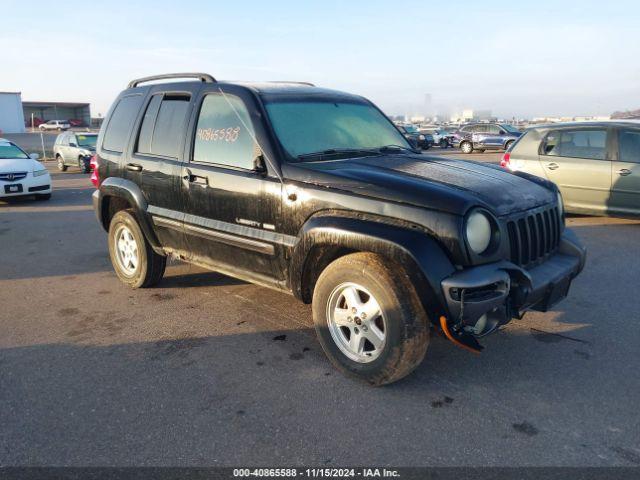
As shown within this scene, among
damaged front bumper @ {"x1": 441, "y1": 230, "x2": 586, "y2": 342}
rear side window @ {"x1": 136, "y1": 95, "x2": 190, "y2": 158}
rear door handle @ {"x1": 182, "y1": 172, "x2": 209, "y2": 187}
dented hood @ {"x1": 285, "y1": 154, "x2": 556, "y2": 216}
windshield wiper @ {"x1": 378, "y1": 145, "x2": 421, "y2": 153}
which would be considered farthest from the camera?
rear side window @ {"x1": 136, "y1": 95, "x2": 190, "y2": 158}

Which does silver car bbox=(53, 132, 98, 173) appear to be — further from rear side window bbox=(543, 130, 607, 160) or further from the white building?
the white building

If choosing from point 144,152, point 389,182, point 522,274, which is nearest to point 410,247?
point 389,182

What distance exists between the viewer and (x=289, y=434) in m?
2.95

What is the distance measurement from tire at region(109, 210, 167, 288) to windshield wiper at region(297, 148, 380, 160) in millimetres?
2196

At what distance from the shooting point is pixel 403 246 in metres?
3.10

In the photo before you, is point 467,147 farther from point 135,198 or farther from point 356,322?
point 356,322

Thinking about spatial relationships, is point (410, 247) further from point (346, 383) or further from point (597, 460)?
point (597, 460)

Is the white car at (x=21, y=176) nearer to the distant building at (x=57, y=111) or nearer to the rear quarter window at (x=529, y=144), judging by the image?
the rear quarter window at (x=529, y=144)

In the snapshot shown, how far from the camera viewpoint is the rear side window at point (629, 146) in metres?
7.97

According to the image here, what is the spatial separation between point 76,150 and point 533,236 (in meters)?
18.8

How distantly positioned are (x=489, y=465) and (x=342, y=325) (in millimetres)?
1281

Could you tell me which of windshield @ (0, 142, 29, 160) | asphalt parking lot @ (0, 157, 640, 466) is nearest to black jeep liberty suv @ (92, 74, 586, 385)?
asphalt parking lot @ (0, 157, 640, 466)

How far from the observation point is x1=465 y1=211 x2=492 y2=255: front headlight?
311 cm

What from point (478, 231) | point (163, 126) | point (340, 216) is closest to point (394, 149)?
point (340, 216)
